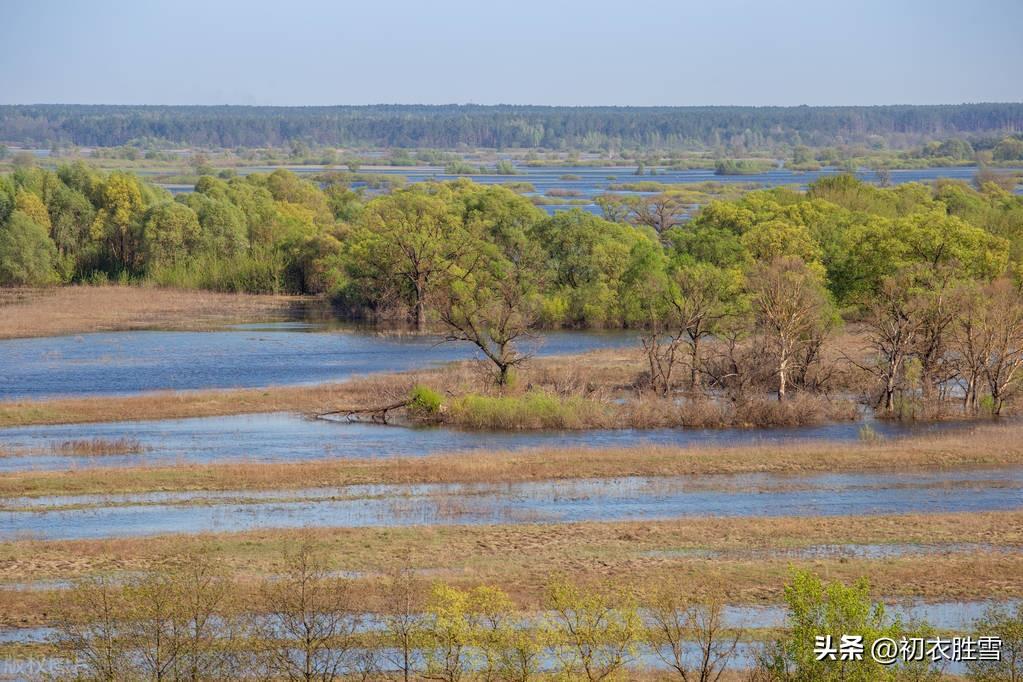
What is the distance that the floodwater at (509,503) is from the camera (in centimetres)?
3697

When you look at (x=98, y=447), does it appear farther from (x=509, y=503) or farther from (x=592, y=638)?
(x=592, y=638)

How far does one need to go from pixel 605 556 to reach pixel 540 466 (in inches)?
451

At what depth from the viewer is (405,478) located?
42656 millimetres

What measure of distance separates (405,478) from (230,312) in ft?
175

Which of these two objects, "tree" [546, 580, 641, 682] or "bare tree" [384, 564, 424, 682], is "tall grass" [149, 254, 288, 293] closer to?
"bare tree" [384, 564, 424, 682]

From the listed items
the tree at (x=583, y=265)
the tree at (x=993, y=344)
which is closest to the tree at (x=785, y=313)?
the tree at (x=993, y=344)

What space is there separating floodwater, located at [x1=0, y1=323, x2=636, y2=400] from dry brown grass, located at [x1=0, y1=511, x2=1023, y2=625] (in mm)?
27195

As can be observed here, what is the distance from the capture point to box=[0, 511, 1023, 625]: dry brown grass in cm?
3066

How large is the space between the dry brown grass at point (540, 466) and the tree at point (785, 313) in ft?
27.7

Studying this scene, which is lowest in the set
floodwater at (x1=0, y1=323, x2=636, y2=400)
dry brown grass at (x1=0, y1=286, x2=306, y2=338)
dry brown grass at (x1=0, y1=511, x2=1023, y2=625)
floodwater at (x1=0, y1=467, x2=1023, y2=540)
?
dry brown grass at (x1=0, y1=286, x2=306, y2=338)

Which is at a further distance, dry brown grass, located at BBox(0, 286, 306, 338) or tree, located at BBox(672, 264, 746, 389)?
dry brown grass, located at BBox(0, 286, 306, 338)

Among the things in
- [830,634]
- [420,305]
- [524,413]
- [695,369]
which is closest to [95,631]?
[830,634]

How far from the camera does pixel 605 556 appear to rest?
109 feet

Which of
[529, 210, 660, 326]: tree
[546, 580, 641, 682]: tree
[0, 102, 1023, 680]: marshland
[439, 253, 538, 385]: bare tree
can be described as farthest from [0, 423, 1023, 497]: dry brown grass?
[529, 210, 660, 326]: tree
